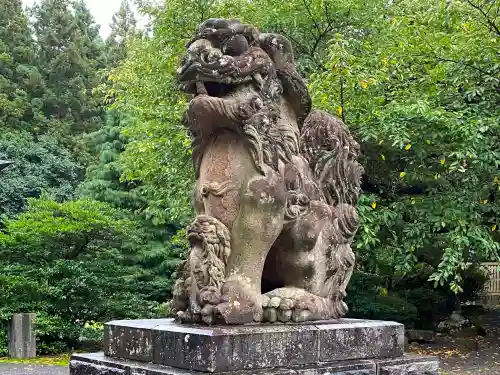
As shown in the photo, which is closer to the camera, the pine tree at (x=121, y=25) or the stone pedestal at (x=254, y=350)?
the stone pedestal at (x=254, y=350)

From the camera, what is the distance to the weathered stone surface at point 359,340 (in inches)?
166

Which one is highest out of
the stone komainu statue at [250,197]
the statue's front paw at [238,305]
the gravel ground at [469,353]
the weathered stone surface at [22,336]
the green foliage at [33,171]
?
the green foliage at [33,171]

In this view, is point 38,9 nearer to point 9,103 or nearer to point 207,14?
point 9,103

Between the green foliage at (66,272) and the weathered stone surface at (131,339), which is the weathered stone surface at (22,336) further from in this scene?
the weathered stone surface at (131,339)

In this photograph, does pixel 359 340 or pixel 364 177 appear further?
pixel 364 177

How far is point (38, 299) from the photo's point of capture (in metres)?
12.5

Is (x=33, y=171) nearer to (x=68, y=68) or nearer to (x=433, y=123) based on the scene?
(x=68, y=68)

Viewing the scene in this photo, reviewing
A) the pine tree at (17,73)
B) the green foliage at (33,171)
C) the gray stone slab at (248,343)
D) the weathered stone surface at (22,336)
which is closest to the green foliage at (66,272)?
the weathered stone surface at (22,336)

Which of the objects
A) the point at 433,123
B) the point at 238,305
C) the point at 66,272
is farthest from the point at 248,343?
the point at 66,272

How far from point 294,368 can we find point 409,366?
965mm

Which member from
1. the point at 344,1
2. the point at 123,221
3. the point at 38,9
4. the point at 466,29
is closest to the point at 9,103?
the point at 38,9

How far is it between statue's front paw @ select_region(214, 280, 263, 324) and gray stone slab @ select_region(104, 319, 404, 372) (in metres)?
0.08

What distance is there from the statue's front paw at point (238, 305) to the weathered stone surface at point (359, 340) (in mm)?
411

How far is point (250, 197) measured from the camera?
4.25 metres
